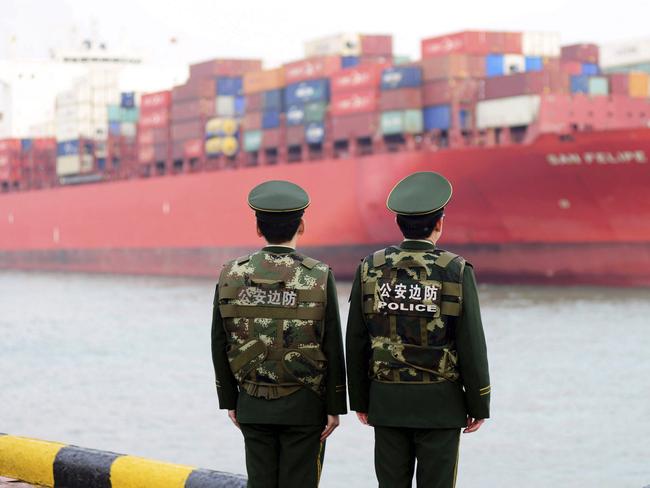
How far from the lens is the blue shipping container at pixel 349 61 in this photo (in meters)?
34.5

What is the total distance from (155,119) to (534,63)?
16591 millimetres

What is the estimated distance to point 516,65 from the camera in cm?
3044

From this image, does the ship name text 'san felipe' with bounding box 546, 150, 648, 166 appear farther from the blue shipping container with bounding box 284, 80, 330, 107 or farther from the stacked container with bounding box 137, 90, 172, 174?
the stacked container with bounding box 137, 90, 172, 174

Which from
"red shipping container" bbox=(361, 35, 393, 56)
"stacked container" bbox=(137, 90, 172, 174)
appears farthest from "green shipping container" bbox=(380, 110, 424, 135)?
"stacked container" bbox=(137, 90, 172, 174)

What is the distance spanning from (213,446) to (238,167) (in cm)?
2760

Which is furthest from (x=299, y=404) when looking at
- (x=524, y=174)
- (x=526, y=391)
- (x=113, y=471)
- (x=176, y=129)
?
(x=176, y=129)

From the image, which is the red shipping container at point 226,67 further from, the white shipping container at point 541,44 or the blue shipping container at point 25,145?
the blue shipping container at point 25,145

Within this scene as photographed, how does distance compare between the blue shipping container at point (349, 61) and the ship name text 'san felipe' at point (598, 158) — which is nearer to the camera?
the ship name text 'san felipe' at point (598, 158)

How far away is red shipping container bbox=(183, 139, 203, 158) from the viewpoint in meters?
39.0

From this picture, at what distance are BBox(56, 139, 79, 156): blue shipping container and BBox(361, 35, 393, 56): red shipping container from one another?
15.1 meters

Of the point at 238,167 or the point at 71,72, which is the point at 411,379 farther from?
the point at 71,72

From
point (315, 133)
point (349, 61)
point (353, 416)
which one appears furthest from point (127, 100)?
point (353, 416)

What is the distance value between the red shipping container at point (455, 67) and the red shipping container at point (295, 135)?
511cm

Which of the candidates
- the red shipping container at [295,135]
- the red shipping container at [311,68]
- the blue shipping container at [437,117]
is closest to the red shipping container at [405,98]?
the blue shipping container at [437,117]
